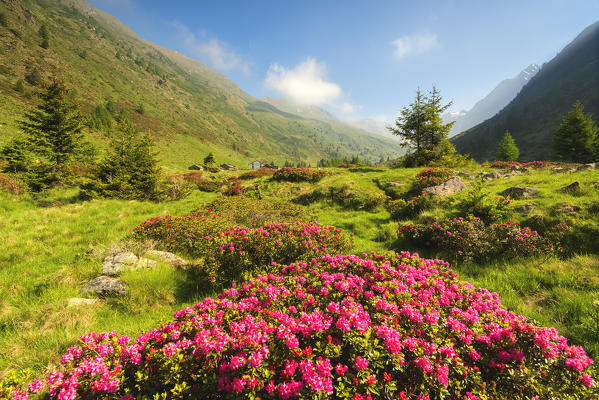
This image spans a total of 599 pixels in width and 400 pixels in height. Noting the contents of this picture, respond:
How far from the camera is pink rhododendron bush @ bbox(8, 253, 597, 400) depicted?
219cm

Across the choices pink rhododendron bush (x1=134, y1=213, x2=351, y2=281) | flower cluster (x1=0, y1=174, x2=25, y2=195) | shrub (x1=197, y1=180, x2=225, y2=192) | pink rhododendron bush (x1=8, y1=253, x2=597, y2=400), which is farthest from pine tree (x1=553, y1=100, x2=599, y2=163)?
flower cluster (x1=0, y1=174, x2=25, y2=195)

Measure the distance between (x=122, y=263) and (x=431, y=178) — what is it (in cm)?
1563

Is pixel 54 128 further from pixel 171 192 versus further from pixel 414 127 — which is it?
pixel 414 127

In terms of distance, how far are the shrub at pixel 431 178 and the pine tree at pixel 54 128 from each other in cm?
2556

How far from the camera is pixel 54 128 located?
51.6ft

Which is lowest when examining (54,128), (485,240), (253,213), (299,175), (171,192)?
(253,213)

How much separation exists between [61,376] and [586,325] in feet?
24.0

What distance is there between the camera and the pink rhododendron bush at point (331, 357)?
219 centimetres

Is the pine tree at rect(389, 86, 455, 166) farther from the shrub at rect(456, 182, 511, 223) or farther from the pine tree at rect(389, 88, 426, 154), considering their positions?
the shrub at rect(456, 182, 511, 223)

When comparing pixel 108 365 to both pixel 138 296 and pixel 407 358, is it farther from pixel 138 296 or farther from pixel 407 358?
pixel 407 358

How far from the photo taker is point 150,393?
90.8 inches

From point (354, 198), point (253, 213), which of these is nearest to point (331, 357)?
point (253, 213)

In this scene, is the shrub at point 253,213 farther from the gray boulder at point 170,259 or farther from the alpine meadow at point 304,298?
the gray boulder at point 170,259

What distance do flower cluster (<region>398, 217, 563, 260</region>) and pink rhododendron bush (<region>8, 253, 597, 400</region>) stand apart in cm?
344
